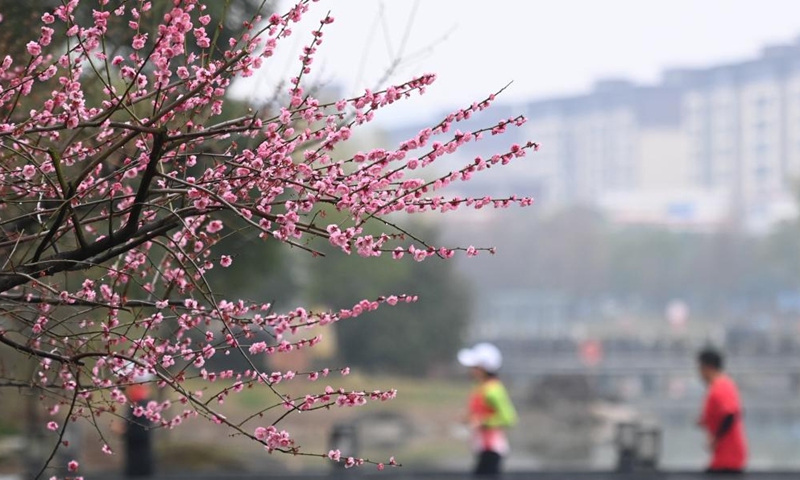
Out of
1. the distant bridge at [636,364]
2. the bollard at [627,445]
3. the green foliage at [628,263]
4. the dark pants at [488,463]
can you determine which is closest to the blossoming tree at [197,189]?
the dark pants at [488,463]

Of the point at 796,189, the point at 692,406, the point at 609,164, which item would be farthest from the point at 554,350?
the point at 609,164

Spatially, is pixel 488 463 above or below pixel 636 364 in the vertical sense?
below

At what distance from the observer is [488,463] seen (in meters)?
10.2

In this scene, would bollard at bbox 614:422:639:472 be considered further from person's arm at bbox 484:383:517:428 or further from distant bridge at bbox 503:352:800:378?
distant bridge at bbox 503:352:800:378

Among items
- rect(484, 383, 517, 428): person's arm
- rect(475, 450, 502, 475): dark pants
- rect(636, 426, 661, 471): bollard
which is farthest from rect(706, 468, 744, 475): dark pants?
rect(636, 426, 661, 471): bollard

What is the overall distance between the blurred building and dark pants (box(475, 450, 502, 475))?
7902cm

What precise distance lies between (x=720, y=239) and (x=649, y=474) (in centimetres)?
7345

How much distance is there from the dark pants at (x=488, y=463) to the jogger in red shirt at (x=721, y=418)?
166cm

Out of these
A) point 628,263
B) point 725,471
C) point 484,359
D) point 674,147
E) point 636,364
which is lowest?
point 725,471

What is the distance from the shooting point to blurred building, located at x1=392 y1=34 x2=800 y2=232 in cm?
10231

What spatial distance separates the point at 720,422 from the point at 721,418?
0.15 feet

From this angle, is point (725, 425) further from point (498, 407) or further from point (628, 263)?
point (628, 263)

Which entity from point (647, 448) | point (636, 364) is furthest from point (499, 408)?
point (636, 364)

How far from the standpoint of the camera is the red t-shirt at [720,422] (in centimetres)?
907
